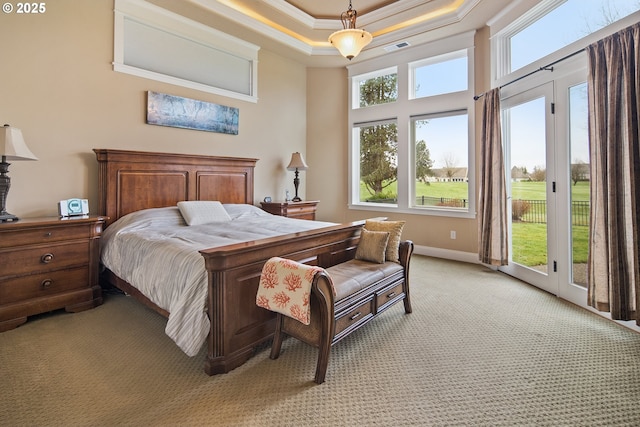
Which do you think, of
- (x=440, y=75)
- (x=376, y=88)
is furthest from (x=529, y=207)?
(x=376, y=88)

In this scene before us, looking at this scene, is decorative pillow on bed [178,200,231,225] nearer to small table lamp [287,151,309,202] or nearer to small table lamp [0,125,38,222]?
small table lamp [0,125,38,222]

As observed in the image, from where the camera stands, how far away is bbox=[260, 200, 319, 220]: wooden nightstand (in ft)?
15.6

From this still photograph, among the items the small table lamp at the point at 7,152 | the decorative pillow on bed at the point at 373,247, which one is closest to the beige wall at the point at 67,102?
the small table lamp at the point at 7,152

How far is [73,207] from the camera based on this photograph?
3.01 metres

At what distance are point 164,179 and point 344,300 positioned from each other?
2.85 metres

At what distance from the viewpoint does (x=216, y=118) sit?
4418 millimetres

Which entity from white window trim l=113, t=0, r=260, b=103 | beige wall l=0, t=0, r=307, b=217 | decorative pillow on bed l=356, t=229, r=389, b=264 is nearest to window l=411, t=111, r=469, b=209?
decorative pillow on bed l=356, t=229, r=389, b=264

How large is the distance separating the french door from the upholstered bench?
1.70 m

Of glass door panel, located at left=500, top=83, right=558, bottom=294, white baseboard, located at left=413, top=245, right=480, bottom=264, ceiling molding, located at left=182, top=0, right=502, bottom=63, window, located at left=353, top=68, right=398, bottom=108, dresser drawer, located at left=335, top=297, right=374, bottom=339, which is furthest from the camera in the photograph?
window, located at left=353, top=68, right=398, bottom=108

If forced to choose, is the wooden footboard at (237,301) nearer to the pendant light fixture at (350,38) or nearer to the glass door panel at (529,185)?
the pendant light fixture at (350,38)

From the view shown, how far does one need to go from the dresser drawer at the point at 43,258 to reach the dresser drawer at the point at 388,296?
2.65m

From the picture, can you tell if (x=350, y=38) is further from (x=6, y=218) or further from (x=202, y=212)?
(x=6, y=218)

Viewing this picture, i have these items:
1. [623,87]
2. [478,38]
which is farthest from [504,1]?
[623,87]

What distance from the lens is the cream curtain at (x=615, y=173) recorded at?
2.26 m
